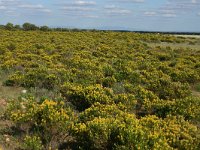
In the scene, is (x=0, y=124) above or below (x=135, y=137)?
below

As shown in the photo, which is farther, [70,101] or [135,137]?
[70,101]

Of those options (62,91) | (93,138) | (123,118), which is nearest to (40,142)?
(93,138)

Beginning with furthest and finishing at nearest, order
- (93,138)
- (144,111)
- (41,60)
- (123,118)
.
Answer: (41,60) < (144,111) < (123,118) < (93,138)

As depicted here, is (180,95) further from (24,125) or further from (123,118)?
(24,125)

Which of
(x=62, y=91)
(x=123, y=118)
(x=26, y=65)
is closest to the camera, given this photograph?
(x=123, y=118)

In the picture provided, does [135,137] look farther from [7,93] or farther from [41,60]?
[41,60]

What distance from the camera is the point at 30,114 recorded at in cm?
930

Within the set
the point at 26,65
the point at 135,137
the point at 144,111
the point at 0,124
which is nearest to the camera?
the point at 135,137

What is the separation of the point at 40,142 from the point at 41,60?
14.8 m

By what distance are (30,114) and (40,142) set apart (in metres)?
1.19

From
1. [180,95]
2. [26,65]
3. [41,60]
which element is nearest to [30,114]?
[180,95]

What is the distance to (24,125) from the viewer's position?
31.0ft

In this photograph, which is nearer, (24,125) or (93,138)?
(93,138)

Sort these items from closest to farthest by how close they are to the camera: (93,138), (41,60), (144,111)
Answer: (93,138) < (144,111) < (41,60)
